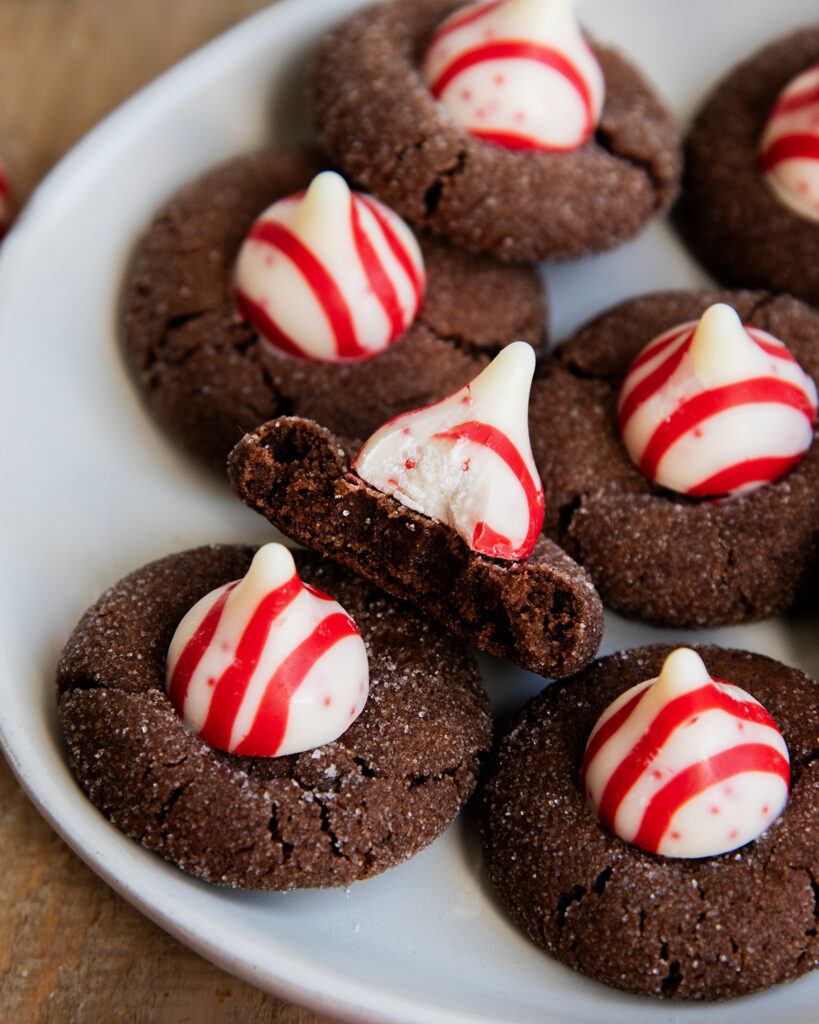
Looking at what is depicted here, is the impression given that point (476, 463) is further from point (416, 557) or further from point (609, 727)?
point (609, 727)

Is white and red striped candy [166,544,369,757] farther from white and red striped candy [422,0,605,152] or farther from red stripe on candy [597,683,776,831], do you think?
white and red striped candy [422,0,605,152]

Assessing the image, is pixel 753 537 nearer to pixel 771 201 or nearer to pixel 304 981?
pixel 771 201

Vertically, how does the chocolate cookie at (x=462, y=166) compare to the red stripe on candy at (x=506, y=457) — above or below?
above

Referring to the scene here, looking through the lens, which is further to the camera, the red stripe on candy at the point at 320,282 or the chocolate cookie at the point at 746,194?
the chocolate cookie at the point at 746,194

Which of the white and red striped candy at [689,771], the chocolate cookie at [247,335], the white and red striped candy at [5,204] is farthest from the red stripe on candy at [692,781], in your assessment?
the white and red striped candy at [5,204]

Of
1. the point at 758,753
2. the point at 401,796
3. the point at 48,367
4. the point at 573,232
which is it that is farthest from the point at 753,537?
the point at 48,367

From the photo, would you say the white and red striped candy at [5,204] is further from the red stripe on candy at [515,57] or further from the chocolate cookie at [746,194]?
the chocolate cookie at [746,194]

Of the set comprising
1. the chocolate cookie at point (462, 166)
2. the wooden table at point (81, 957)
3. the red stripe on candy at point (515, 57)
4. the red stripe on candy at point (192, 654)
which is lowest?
the wooden table at point (81, 957)
